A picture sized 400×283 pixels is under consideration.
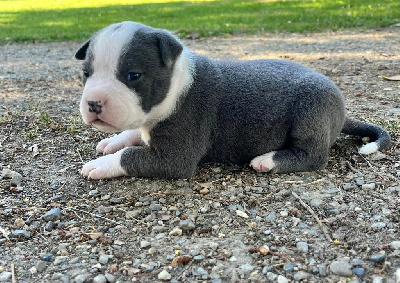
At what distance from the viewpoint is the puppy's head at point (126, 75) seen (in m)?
3.68

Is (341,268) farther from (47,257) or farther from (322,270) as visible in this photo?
(47,257)

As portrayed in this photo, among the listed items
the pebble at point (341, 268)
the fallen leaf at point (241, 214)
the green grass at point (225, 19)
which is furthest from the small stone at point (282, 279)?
the green grass at point (225, 19)

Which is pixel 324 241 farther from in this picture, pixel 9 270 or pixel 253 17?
pixel 253 17

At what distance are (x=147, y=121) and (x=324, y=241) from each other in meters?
1.86

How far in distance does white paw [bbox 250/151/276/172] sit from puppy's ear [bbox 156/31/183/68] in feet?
3.93

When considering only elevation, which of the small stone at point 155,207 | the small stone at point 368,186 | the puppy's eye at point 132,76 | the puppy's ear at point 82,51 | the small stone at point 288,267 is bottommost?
the small stone at point 155,207

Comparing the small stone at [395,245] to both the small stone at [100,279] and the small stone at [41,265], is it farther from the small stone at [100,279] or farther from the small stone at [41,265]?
the small stone at [41,265]

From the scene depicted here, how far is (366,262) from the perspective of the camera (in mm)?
2932

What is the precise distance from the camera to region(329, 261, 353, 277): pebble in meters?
2.82

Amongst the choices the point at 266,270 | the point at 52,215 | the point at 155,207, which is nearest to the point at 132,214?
the point at 155,207

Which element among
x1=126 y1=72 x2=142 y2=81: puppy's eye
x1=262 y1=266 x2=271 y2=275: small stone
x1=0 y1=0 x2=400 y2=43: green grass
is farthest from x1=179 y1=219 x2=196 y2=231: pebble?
x1=0 y1=0 x2=400 y2=43: green grass

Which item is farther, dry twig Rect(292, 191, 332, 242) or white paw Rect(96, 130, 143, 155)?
white paw Rect(96, 130, 143, 155)

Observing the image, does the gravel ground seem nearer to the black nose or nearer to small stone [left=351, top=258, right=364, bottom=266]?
small stone [left=351, top=258, right=364, bottom=266]

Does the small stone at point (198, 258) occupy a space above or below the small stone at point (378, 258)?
below
